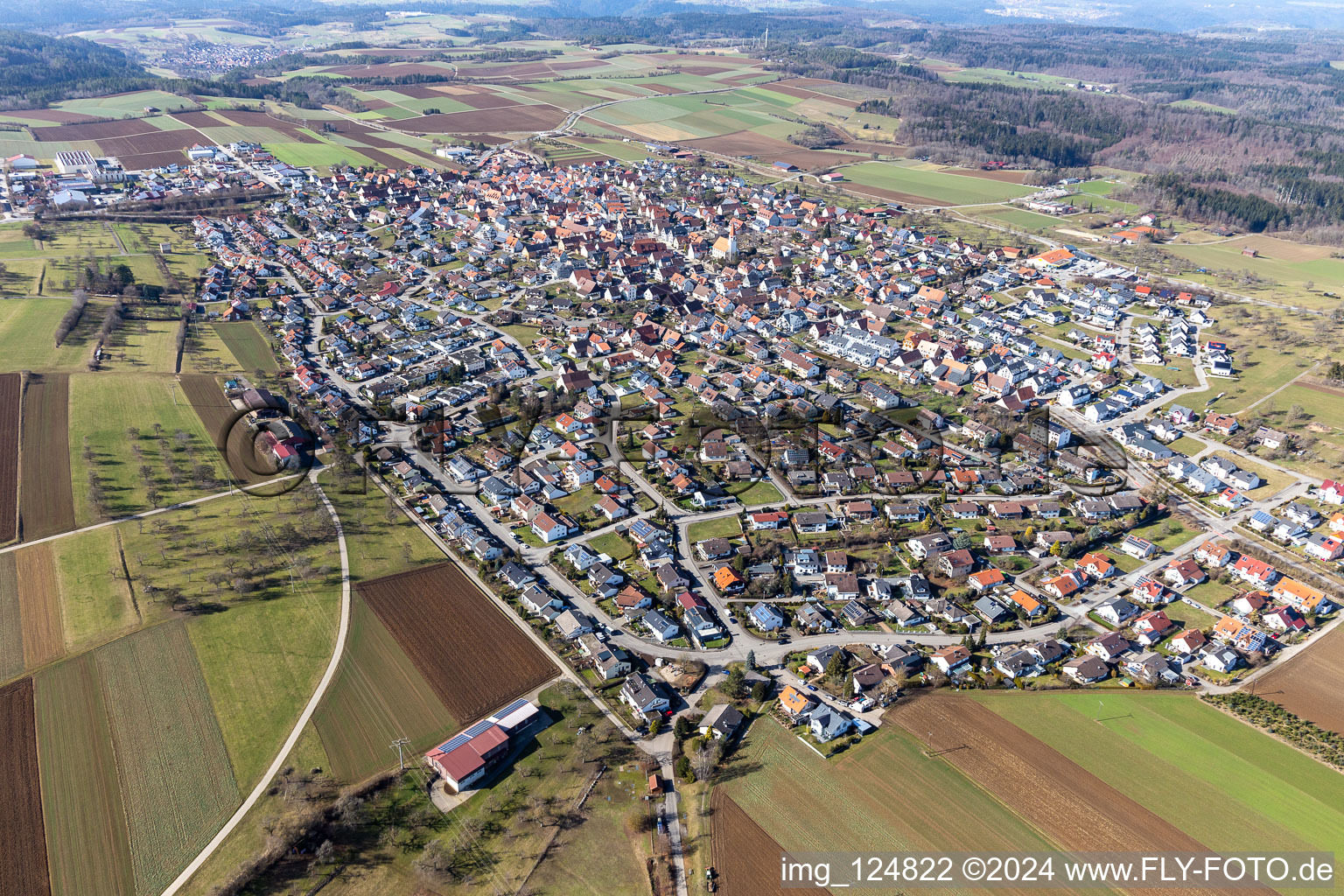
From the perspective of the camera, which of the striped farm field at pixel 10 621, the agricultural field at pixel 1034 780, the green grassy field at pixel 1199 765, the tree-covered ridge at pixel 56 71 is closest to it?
the agricultural field at pixel 1034 780

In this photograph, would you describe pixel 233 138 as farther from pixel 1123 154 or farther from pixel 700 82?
pixel 1123 154

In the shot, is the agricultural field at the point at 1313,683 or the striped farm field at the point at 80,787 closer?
the striped farm field at the point at 80,787

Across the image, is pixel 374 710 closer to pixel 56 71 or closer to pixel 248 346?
pixel 248 346

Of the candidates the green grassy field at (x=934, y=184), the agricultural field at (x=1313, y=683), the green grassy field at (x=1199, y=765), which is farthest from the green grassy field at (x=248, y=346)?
the green grassy field at (x=934, y=184)

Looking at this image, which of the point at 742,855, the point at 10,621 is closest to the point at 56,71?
the point at 10,621

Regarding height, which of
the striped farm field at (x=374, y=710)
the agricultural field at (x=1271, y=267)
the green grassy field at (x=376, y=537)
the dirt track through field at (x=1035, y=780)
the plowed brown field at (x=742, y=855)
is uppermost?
the agricultural field at (x=1271, y=267)

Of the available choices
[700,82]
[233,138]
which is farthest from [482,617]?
[700,82]

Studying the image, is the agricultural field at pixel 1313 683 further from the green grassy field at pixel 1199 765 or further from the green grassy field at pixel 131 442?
the green grassy field at pixel 131 442
